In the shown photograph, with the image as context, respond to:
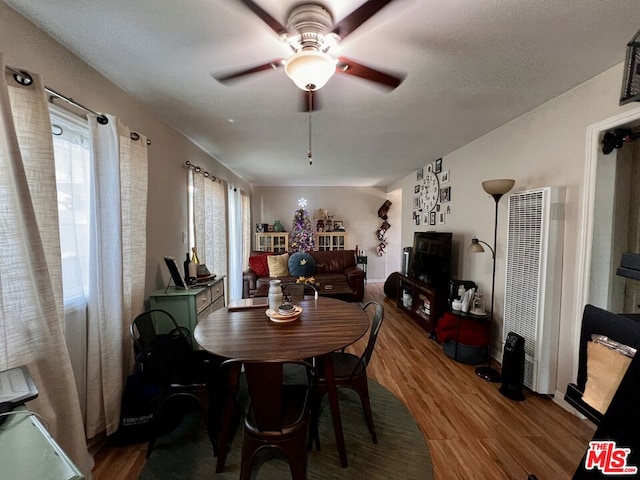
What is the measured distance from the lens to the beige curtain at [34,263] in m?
1.13

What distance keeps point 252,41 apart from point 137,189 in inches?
52.5

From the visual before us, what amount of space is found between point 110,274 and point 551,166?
3.45 m

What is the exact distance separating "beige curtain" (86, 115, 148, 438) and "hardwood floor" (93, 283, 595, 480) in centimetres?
37

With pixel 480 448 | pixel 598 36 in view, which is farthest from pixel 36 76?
pixel 480 448

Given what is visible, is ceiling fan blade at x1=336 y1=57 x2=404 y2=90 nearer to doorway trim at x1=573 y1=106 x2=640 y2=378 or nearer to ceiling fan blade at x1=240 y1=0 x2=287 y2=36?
ceiling fan blade at x1=240 y1=0 x2=287 y2=36

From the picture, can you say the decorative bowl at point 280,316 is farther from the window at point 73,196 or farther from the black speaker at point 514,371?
the black speaker at point 514,371

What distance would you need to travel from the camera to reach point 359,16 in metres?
1.03

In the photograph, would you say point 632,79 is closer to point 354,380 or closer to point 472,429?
point 354,380

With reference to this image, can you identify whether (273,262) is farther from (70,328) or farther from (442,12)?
(442,12)

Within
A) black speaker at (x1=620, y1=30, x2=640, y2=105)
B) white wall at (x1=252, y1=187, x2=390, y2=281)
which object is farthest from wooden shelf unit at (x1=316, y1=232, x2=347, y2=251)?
black speaker at (x1=620, y1=30, x2=640, y2=105)

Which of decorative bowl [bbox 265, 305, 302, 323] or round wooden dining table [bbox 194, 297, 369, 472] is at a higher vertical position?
decorative bowl [bbox 265, 305, 302, 323]

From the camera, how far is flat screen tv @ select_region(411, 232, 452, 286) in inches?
133

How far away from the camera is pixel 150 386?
1.78 m

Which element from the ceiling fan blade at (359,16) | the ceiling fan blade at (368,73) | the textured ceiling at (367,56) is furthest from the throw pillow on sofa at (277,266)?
the ceiling fan blade at (359,16)
